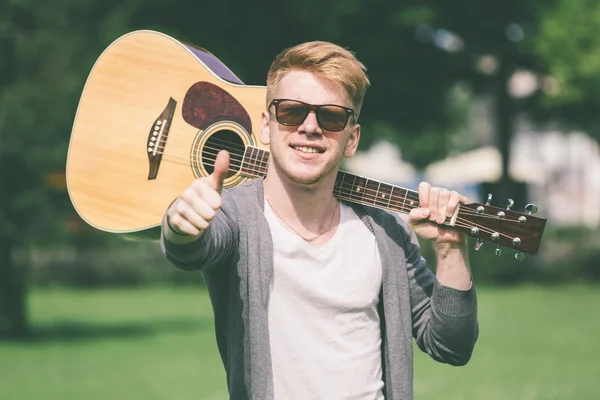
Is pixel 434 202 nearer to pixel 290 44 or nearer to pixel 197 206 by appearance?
pixel 197 206

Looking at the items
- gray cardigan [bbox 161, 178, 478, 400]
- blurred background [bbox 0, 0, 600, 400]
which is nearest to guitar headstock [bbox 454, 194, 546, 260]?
gray cardigan [bbox 161, 178, 478, 400]

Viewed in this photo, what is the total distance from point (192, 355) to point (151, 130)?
12.2 metres

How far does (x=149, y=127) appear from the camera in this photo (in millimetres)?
4965

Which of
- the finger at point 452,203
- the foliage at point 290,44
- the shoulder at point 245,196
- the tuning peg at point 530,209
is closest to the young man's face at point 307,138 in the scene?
the shoulder at point 245,196

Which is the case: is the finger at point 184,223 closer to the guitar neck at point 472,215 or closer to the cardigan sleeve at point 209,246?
the cardigan sleeve at point 209,246

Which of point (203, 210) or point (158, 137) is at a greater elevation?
point (158, 137)

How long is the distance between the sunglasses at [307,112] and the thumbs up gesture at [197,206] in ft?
1.79

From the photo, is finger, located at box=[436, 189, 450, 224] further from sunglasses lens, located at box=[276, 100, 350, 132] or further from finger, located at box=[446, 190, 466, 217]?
sunglasses lens, located at box=[276, 100, 350, 132]

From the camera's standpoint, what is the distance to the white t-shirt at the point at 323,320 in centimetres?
383

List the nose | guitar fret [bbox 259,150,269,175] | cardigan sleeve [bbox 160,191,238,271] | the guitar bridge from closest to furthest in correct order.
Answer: cardigan sleeve [bbox 160,191,238,271] < the nose < guitar fret [bbox 259,150,269,175] < the guitar bridge

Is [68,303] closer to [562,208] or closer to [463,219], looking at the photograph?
[463,219]

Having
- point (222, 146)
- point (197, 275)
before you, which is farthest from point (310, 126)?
point (197, 275)

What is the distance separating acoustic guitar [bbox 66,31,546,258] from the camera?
15.8 ft

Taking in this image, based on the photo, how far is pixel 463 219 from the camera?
400 cm
